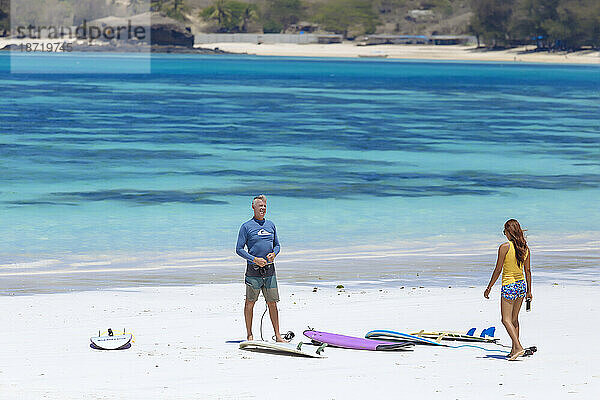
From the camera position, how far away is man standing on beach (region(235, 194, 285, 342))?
8.95m

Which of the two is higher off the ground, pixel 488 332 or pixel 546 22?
pixel 546 22

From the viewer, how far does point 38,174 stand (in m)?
28.9

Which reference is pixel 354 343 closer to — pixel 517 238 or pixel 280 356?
pixel 280 356

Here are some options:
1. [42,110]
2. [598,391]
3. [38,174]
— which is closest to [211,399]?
[598,391]

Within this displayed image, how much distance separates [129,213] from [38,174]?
853cm

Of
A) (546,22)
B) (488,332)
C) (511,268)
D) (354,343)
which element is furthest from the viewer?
(546,22)

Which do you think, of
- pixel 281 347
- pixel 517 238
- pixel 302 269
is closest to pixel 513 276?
pixel 517 238

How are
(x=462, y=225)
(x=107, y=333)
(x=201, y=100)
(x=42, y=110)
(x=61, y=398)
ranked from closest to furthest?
1. (x=61, y=398)
2. (x=107, y=333)
3. (x=462, y=225)
4. (x=42, y=110)
5. (x=201, y=100)

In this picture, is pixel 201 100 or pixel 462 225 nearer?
pixel 462 225

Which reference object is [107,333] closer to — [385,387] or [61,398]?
[61,398]

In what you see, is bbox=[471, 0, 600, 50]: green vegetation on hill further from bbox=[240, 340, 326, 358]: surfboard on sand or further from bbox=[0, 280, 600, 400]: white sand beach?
bbox=[240, 340, 326, 358]: surfboard on sand

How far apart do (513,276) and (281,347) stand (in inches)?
86.2

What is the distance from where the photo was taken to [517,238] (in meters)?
8.66

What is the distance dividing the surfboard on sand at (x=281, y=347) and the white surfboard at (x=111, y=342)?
1.08m
